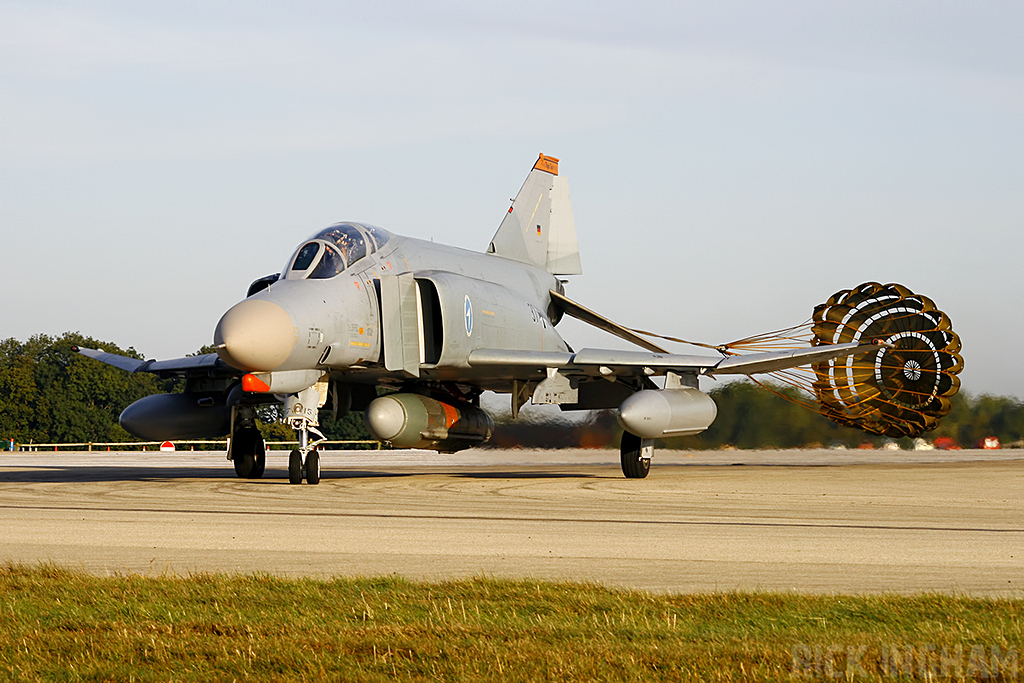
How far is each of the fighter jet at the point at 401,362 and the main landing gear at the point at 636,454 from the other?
0.08 feet

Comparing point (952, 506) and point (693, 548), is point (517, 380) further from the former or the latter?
point (693, 548)

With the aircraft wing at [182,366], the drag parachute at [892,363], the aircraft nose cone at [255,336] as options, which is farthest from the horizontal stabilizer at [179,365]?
the drag parachute at [892,363]

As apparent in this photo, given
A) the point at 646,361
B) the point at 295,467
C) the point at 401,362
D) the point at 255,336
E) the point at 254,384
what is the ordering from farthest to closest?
1. the point at 646,361
2. the point at 401,362
3. the point at 295,467
4. the point at 254,384
5. the point at 255,336

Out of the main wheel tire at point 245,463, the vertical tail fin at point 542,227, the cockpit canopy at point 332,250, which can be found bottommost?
the main wheel tire at point 245,463

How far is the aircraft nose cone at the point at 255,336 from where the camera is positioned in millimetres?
13648

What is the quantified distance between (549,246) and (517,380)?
5.12 metres

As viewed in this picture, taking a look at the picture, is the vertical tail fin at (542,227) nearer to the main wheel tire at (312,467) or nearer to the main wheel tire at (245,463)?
the main wheel tire at (245,463)

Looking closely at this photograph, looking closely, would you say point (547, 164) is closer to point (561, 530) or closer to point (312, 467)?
point (312, 467)

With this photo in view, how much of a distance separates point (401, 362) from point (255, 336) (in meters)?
3.18

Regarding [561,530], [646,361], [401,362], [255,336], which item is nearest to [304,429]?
[401,362]

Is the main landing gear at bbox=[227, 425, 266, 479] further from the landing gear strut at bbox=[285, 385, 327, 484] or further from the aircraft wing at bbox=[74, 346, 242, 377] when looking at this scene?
the landing gear strut at bbox=[285, 385, 327, 484]

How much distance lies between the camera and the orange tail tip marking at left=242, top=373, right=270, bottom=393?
1463cm

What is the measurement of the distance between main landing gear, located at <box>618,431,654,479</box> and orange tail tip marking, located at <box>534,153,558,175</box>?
7.64 m

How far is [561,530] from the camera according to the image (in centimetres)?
952
